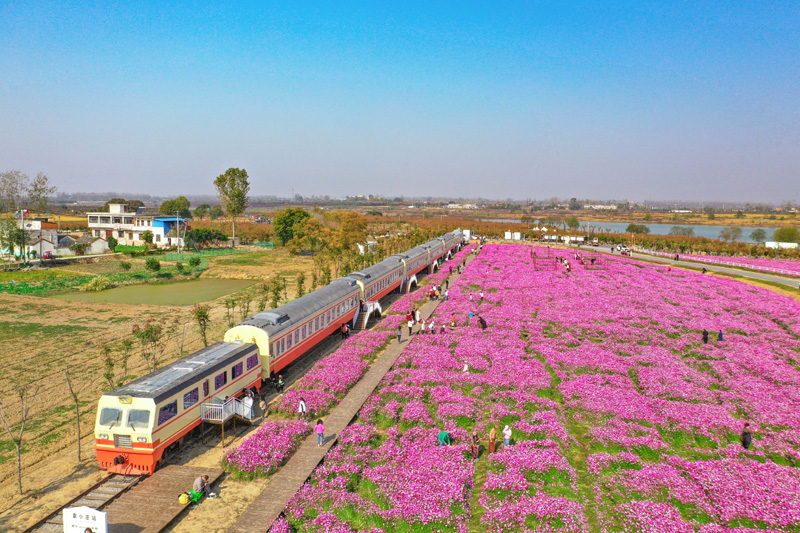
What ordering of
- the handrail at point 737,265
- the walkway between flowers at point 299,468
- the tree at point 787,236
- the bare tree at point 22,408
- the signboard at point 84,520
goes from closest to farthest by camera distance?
the signboard at point 84,520, the walkway between flowers at point 299,468, the bare tree at point 22,408, the handrail at point 737,265, the tree at point 787,236

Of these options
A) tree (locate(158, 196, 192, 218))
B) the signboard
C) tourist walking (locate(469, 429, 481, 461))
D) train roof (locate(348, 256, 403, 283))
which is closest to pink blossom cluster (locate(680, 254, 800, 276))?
train roof (locate(348, 256, 403, 283))

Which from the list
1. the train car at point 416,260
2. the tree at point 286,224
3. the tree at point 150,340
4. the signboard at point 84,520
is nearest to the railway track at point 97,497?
the signboard at point 84,520

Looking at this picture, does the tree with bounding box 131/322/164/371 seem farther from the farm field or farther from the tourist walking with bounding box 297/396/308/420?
the tourist walking with bounding box 297/396/308/420

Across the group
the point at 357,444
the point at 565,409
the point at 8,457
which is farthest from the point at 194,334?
the point at 565,409

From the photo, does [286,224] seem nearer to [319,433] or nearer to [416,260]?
[416,260]

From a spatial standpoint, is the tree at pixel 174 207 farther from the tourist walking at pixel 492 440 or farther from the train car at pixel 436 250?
the tourist walking at pixel 492 440

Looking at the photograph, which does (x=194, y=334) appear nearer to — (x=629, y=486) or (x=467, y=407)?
(x=467, y=407)

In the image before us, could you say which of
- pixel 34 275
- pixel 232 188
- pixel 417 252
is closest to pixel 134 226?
pixel 232 188
